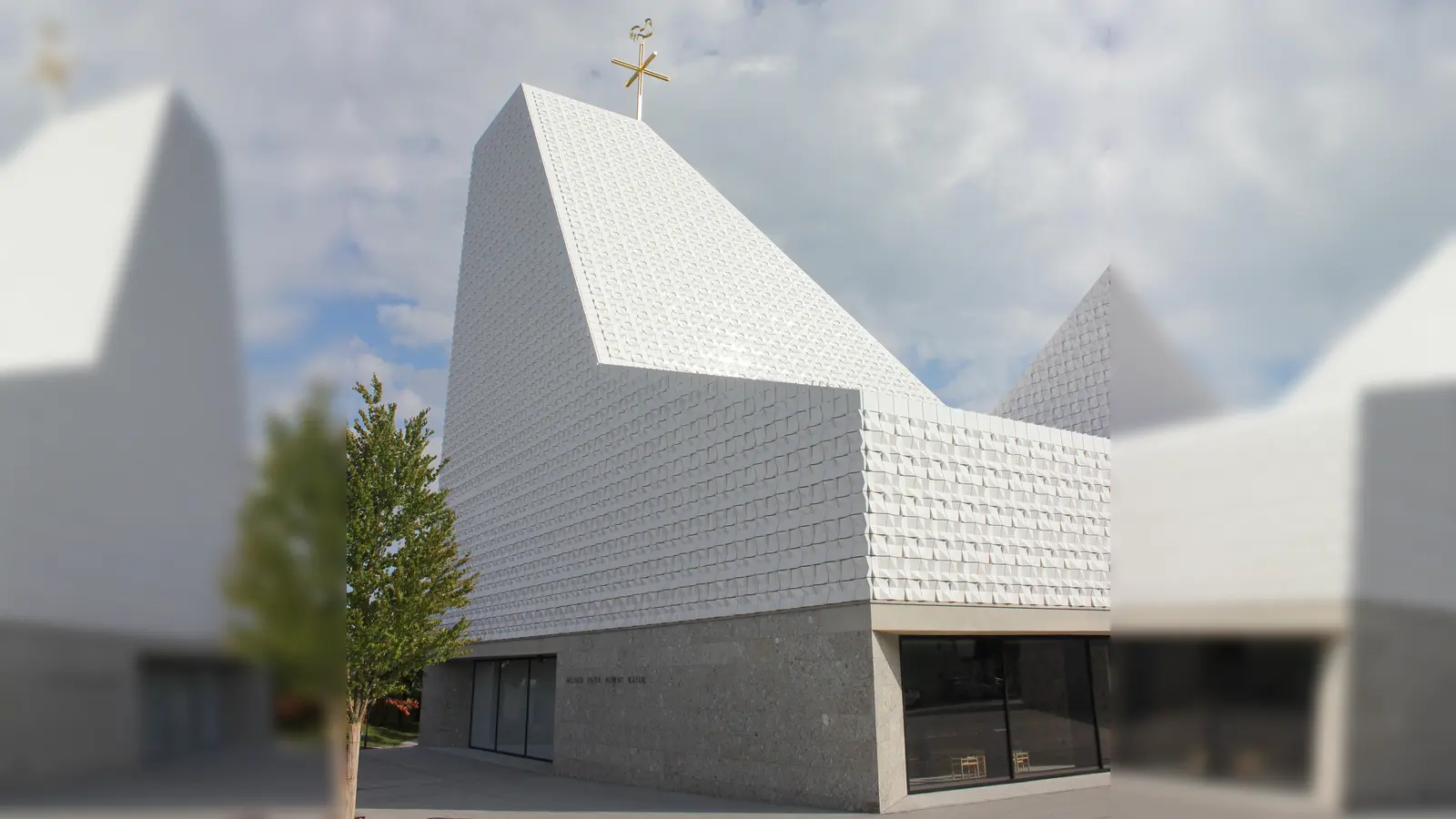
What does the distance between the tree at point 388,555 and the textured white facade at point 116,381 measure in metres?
11.4

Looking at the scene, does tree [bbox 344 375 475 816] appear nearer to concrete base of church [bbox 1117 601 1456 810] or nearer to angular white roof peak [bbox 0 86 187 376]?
angular white roof peak [bbox 0 86 187 376]

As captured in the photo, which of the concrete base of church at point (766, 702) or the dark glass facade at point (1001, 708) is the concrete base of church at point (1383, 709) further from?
the dark glass facade at point (1001, 708)

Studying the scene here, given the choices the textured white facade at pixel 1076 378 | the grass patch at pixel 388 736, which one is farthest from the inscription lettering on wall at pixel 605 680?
the grass patch at pixel 388 736

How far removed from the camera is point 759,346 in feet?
87.7

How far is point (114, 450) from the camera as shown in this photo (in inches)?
59.6

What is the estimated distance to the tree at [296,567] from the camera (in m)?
1.80

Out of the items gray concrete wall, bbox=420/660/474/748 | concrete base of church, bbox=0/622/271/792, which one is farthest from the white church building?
concrete base of church, bbox=0/622/271/792

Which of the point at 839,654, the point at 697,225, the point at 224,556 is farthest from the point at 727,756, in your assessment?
the point at 697,225

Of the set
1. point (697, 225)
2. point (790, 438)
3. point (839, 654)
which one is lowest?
point (839, 654)

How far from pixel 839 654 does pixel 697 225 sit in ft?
62.5

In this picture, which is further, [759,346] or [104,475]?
[759,346]

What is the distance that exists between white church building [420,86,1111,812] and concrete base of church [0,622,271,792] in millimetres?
13439

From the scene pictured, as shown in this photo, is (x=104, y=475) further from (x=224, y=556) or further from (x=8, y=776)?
(x=8, y=776)

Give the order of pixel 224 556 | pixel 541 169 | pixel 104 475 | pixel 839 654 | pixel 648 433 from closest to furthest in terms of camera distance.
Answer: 1. pixel 104 475
2. pixel 224 556
3. pixel 839 654
4. pixel 648 433
5. pixel 541 169
